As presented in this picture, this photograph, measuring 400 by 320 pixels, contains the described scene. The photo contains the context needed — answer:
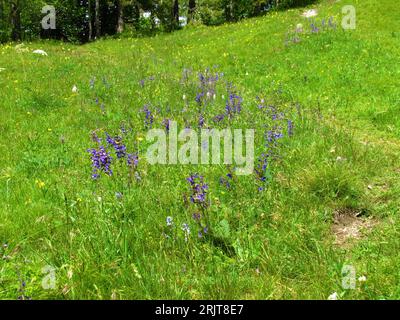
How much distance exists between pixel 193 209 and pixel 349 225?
190 cm

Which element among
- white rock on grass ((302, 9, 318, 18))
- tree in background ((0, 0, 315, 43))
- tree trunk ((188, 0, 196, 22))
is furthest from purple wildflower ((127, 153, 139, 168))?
tree trunk ((188, 0, 196, 22))

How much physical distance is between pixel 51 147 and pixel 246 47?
41.8 ft

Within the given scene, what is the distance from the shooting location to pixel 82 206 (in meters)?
5.23

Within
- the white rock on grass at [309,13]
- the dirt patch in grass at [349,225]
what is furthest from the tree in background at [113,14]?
the dirt patch in grass at [349,225]

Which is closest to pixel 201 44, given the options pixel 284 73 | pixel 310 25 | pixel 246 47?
pixel 246 47

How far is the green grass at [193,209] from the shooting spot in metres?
3.89

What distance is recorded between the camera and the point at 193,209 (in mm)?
4996

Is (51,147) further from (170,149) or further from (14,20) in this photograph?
(14,20)

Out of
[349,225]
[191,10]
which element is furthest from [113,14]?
[349,225]

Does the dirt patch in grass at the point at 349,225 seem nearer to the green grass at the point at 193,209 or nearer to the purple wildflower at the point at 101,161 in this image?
the green grass at the point at 193,209

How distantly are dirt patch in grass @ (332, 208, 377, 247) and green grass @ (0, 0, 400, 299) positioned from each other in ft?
0.25

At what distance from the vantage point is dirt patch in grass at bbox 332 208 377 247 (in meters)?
4.72

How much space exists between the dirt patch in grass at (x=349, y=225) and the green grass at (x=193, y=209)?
76 mm

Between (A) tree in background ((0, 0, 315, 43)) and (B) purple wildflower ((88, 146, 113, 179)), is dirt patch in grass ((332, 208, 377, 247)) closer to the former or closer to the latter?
(B) purple wildflower ((88, 146, 113, 179))
